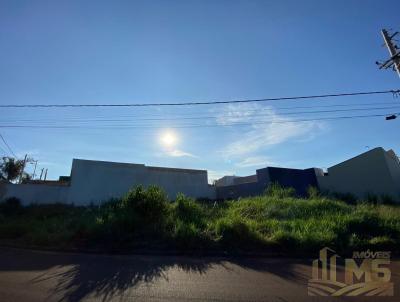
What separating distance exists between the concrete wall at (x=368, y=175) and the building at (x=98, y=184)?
1434 centimetres

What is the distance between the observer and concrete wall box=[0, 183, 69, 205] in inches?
1057

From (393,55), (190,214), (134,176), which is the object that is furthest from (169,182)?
(393,55)

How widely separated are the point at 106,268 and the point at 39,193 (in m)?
23.9

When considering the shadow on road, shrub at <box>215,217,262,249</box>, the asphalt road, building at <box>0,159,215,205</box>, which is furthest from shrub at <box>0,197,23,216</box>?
shrub at <box>215,217,262,249</box>

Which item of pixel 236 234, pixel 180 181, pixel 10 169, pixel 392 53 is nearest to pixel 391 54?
pixel 392 53

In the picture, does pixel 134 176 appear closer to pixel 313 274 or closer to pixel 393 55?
pixel 393 55

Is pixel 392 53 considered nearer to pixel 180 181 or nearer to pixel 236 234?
pixel 236 234

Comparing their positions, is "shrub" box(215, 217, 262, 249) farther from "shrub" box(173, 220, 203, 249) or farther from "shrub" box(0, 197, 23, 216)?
"shrub" box(0, 197, 23, 216)

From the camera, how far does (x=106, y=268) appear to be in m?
6.86

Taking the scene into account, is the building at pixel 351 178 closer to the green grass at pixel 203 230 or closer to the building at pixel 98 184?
the building at pixel 98 184

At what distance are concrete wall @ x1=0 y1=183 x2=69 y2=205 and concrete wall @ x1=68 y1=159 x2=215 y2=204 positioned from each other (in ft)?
2.89

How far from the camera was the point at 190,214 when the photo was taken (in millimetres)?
11547

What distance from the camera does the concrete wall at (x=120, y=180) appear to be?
27.5 m

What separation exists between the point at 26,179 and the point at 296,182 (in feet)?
130
